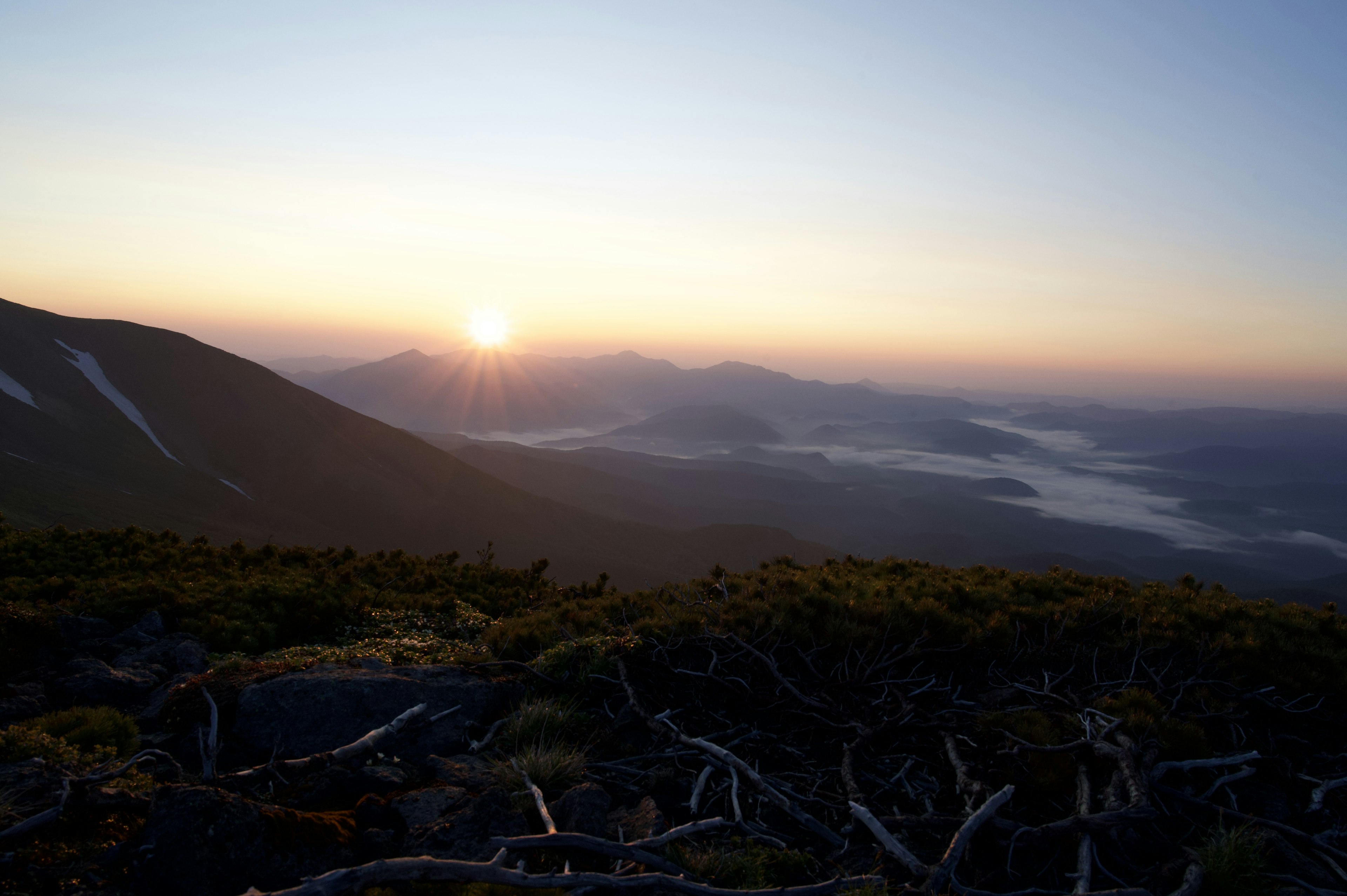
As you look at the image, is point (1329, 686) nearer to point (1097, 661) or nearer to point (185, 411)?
point (1097, 661)

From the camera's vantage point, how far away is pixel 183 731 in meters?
5.62

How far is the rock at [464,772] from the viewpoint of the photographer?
4.86 meters

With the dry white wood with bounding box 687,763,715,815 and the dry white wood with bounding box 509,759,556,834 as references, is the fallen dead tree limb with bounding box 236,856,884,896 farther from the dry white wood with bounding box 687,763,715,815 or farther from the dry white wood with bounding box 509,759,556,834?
the dry white wood with bounding box 687,763,715,815

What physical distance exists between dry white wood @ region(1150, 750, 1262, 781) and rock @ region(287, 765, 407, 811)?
606 cm

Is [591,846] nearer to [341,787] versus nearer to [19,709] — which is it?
[341,787]

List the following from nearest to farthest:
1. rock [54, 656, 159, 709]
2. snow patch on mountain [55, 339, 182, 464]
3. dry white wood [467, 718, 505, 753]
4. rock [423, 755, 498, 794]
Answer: rock [423, 755, 498, 794] → dry white wood [467, 718, 505, 753] → rock [54, 656, 159, 709] → snow patch on mountain [55, 339, 182, 464]

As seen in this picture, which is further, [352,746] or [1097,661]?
[1097,661]

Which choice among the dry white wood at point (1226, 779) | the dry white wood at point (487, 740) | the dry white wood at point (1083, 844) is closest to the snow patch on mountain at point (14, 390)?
the dry white wood at point (487, 740)

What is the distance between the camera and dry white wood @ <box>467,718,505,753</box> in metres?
5.61

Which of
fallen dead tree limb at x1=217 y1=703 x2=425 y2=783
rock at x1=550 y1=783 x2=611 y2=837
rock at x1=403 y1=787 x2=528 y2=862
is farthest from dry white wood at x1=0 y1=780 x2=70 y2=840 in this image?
rock at x1=550 y1=783 x2=611 y2=837

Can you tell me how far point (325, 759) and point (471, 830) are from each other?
151 centimetres

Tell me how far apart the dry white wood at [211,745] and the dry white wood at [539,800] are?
2202 mm

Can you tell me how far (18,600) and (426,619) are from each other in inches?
216

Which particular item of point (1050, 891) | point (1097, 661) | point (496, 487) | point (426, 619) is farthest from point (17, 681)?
point (496, 487)
